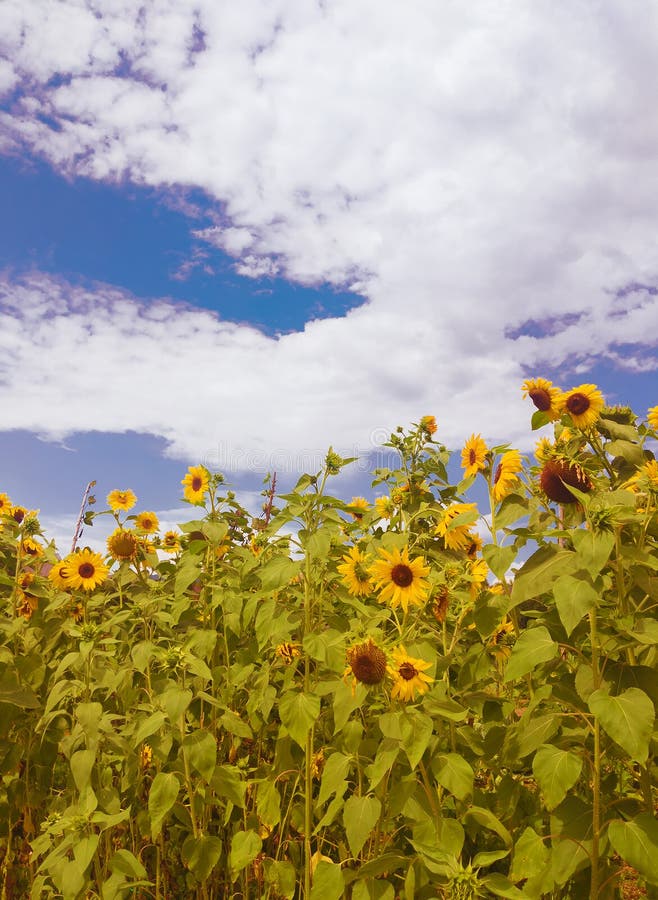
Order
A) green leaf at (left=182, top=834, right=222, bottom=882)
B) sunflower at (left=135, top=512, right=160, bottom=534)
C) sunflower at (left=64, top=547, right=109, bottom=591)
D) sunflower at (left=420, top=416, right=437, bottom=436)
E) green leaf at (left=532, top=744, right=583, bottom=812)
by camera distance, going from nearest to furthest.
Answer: green leaf at (left=532, top=744, right=583, bottom=812) → green leaf at (left=182, top=834, right=222, bottom=882) → sunflower at (left=420, top=416, right=437, bottom=436) → sunflower at (left=64, top=547, right=109, bottom=591) → sunflower at (left=135, top=512, right=160, bottom=534)

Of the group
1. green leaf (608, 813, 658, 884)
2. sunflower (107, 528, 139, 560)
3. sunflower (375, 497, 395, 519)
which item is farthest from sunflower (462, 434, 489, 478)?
sunflower (107, 528, 139, 560)

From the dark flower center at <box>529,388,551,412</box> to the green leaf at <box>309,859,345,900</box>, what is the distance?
192 centimetres

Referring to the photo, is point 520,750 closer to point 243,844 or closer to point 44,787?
point 243,844

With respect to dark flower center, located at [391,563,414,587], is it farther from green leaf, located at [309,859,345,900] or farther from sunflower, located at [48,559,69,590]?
sunflower, located at [48,559,69,590]

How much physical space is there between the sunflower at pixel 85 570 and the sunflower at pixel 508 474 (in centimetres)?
252

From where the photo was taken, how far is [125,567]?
4.05m

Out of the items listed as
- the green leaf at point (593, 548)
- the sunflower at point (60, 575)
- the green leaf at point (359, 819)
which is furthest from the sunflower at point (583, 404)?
the sunflower at point (60, 575)

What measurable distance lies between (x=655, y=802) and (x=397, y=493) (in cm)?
165

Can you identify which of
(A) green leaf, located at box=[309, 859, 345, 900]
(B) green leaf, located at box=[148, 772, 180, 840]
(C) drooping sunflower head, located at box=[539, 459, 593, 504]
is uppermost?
(C) drooping sunflower head, located at box=[539, 459, 593, 504]

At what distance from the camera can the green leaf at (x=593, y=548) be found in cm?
189

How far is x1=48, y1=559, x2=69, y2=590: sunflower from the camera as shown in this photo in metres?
4.18

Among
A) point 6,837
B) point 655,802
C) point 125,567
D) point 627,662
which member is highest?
A: point 125,567

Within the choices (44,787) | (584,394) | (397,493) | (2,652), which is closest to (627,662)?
(584,394)

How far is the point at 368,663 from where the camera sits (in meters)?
2.17
